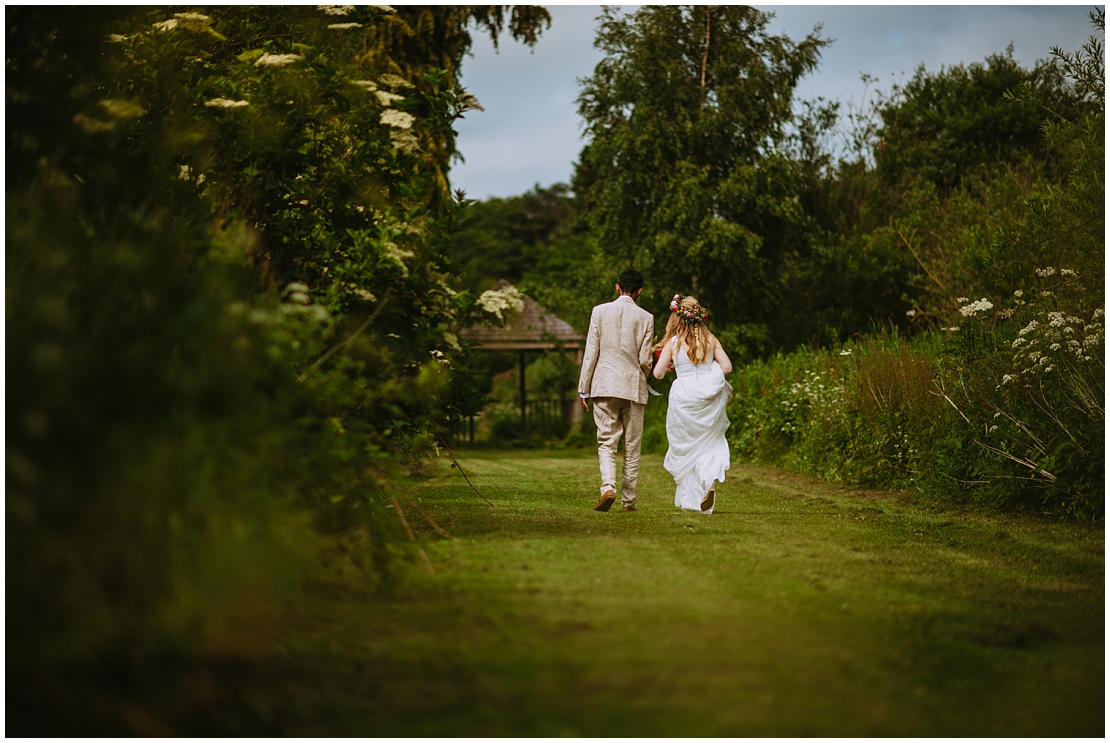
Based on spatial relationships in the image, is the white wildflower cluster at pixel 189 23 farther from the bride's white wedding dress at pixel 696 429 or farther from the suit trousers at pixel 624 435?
the bride's white wedding dress at pixel 696 429

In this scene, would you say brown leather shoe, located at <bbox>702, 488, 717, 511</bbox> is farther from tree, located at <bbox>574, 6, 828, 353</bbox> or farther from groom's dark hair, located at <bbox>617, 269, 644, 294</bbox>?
tree, located at <bbox>574, 6, 828, 353</bbox>

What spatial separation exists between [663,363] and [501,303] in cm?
195

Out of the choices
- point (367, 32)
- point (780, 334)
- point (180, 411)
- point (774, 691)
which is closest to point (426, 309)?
point (180, 411)

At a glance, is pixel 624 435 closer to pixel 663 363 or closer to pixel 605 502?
pixel 605 502

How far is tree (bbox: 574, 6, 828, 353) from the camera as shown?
22.0m

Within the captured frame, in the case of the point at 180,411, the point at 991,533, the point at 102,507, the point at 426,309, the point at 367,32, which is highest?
the point at 367,32

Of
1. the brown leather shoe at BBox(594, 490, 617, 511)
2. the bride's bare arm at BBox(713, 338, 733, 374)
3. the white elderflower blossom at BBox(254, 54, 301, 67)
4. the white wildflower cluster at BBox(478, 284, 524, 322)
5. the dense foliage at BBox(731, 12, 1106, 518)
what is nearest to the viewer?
the white elderflower blossom at BBox(254, 54, 301, 67)

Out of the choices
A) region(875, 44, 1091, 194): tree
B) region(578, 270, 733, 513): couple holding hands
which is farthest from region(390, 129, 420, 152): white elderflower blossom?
region(875, 44, 1091, 194): tree

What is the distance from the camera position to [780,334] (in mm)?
24719

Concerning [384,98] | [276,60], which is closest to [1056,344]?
[384,98]

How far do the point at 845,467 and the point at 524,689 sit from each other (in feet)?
29.9

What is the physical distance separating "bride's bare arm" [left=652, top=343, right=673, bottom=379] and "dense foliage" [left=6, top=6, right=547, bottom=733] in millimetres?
1962

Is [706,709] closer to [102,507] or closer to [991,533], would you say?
[102,507]

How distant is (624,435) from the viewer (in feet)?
29.6
